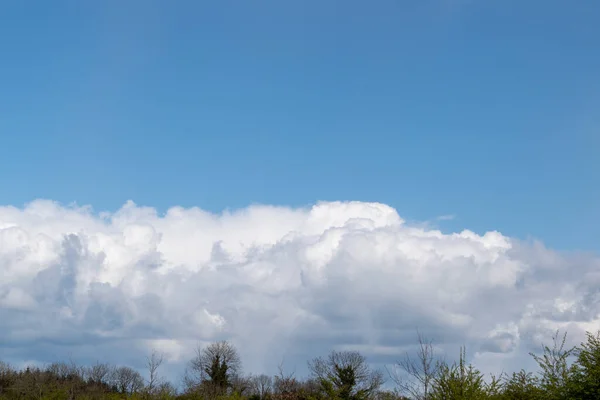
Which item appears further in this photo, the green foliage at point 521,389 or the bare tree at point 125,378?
the bare tree at point 125,378

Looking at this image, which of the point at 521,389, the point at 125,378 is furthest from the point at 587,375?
the point at 125,378

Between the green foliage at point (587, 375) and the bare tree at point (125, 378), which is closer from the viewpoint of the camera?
the green foliage at point (587, 375)

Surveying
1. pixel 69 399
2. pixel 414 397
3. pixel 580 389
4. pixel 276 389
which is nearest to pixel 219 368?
pixel 276 389

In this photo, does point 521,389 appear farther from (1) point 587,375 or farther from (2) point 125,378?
(2) point 125,378

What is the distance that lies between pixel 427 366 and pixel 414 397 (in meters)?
2.73

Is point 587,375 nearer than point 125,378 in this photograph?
Yes

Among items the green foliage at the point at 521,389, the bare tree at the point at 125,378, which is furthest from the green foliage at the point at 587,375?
the bare tree at the point at 125,378

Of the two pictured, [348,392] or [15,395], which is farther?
[15,395]

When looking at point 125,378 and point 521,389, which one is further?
point 125,378

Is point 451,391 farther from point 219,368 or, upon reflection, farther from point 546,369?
point 219,368

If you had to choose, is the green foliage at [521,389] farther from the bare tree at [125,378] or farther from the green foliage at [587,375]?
the bare tree at [125,378]

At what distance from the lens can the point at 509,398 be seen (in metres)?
49.4

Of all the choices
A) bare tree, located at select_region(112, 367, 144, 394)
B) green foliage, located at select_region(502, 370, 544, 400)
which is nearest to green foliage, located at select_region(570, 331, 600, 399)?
green foliage, located at select_region(502, 370, 544, 400)

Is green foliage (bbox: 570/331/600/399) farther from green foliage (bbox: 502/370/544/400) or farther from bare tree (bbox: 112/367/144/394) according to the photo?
bare tree (bbox: 112/367/144/394)
